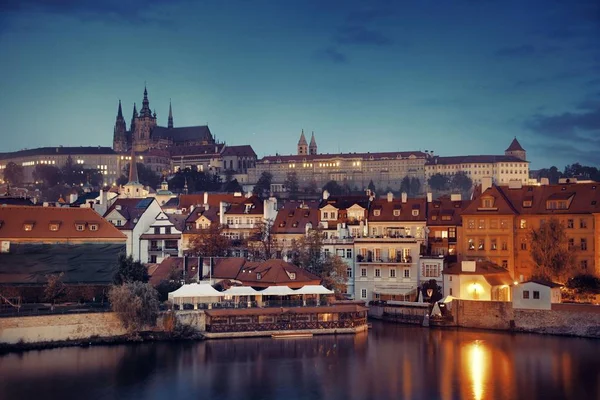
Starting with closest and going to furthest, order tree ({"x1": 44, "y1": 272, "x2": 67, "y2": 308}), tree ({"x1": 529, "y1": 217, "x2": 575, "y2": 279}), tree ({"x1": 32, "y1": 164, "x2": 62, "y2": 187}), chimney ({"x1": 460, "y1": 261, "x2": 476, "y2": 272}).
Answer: tree ({"x1": 44, "y1": 272, "x2": 67, "y2": 308}), chimney ({"x1": 460, "y1": 261, "x2": 476, "y2": 272}), tree ({"x1": 529, "y1": 217, "x2": 575, "y2": 279}), tree ({"x1": 32, "y1": 164, "x2": 62, "y2": 187})

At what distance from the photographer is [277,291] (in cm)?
4778

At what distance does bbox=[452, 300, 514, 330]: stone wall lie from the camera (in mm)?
47750

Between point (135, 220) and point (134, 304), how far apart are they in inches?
825

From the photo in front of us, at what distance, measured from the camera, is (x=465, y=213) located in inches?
2210

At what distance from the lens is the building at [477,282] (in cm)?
4994

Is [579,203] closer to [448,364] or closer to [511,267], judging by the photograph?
[511,267]

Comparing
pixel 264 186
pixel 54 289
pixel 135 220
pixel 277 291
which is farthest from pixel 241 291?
pixel 264 186

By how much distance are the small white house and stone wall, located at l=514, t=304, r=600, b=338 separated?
1.17 ft

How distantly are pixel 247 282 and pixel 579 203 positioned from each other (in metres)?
23.3

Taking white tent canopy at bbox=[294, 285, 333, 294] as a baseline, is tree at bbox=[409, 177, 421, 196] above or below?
above

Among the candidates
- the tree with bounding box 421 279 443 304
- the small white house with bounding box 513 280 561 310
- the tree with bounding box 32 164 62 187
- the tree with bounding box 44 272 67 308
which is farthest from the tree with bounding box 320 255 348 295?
the tree with bounding box 32 164 62 187

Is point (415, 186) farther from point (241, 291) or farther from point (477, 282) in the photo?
point (241, 291)

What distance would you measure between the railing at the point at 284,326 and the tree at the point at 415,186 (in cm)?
12427

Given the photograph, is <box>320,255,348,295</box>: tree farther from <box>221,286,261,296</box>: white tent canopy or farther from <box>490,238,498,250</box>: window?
<box>490,238,498,250</box>: window
